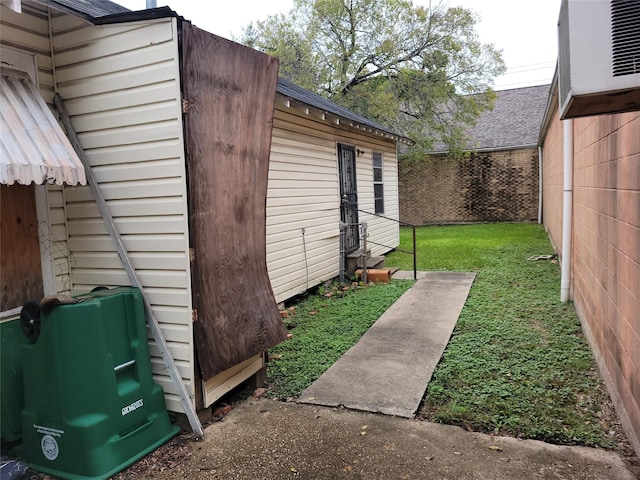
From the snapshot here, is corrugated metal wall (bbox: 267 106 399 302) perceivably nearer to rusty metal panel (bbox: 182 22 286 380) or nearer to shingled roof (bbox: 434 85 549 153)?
rusty metal panel (bbox: 182 22 286 380)

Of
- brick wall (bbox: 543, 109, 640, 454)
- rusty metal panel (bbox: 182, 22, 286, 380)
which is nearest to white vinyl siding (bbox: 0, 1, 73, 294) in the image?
rusty metal panel (bbox: 182, 22, 286, 380)

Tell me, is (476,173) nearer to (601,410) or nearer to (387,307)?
(387,307)

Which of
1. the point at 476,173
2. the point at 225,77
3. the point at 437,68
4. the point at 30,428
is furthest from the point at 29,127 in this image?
the point at 476,173

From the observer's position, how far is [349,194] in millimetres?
8578

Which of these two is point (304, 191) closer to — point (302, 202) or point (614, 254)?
point (302, 202)

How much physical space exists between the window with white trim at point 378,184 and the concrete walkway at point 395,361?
4257 mm

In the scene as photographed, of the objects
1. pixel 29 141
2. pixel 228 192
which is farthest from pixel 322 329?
pixel 29 141

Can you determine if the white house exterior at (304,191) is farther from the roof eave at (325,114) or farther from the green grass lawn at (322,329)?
the green grass lawn at (322,329)

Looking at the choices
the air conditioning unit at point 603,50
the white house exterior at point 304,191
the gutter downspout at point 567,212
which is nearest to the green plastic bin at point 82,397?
the air conditioning unit at point 603,50

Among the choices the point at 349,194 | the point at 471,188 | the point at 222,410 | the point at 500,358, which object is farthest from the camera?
the point at 471,188

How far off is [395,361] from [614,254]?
6.32 feet

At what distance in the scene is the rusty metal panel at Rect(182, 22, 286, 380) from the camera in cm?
290

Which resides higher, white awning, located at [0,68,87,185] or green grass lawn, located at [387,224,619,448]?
white awning, located at [0,68,87,185]

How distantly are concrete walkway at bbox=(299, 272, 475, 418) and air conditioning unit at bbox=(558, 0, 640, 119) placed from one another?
2279 millimetres
